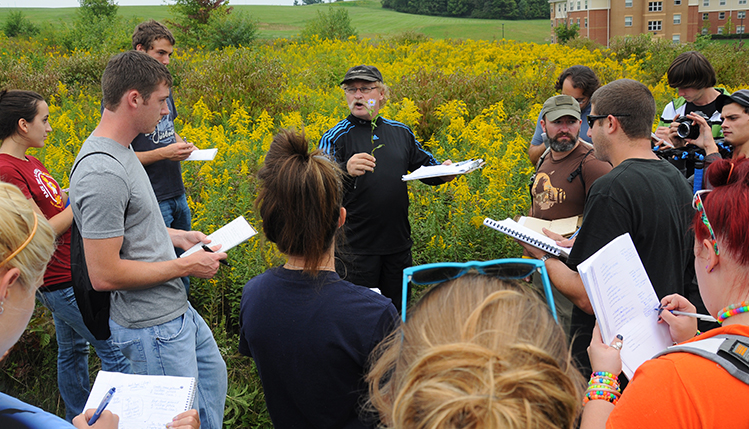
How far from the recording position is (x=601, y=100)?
8.02 ft

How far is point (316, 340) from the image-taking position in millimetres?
1550

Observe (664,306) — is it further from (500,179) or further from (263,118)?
(263,118)

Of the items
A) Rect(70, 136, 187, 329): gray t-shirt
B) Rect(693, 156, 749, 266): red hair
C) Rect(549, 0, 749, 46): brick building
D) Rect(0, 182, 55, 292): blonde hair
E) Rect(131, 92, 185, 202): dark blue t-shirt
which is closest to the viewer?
Rect(0, 182, 55, 292): blonde hair

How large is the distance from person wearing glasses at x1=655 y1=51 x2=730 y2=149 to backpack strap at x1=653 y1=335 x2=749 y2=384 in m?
3.86

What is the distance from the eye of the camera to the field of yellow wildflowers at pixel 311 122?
13.7ft

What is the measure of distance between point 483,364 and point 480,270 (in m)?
0.33

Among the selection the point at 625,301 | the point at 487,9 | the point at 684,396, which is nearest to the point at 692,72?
the point at 625,301

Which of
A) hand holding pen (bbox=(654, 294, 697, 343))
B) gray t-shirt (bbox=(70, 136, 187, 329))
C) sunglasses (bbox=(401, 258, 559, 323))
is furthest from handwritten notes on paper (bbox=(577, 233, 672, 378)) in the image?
gray t-shirt (bbox=(70, 136, 187, 329))

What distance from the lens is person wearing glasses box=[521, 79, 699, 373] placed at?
7.18 ft

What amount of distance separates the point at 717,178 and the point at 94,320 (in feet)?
8.49

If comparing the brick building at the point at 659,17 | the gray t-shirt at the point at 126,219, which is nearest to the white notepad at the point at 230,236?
the gray t-shirt at the point at 126,219

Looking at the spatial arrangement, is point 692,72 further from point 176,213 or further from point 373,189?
point 176,213

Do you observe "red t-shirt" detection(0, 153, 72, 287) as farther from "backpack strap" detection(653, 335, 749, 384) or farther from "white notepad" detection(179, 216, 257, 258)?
"backpack strap" detection(653, 335, 749, 384)

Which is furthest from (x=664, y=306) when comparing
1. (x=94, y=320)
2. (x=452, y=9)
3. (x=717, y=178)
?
(x=452, y=9)
